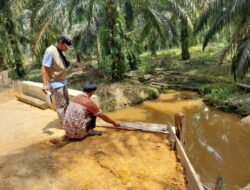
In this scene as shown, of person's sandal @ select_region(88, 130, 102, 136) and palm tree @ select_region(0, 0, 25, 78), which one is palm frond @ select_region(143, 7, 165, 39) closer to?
palm tree @ select_region(0, 0, 25, 78)

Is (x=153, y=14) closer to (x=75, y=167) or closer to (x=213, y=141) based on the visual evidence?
(x=213, y=141)

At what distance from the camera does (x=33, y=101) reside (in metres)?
9.09

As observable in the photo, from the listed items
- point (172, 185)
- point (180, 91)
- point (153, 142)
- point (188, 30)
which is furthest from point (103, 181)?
point (188, 30)

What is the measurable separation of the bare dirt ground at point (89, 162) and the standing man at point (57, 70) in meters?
0.72

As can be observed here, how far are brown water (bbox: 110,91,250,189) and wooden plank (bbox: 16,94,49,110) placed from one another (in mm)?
3529

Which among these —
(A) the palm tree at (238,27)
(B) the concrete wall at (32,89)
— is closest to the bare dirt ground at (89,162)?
(B) the concrete wall at (32,89)


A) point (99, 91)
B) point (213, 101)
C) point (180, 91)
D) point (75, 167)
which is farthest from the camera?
point (180, 91)

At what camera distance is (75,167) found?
501cm

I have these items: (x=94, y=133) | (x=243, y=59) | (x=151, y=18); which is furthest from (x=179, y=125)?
(x=151, y=18)

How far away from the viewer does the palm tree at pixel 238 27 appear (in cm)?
1016

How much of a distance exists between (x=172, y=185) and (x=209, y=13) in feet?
35.3

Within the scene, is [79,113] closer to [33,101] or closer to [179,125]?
[179,125]

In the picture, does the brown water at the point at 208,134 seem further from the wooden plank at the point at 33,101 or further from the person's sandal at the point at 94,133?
the wooden plank at the point at 33,101

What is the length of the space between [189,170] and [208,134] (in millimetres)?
5785
